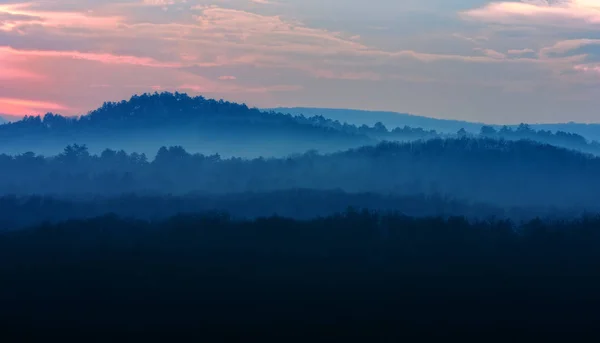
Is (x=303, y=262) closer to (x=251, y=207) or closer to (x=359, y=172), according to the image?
(x=251, y=207)

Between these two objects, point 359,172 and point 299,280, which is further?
point 359,172

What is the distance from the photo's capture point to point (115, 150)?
597ft

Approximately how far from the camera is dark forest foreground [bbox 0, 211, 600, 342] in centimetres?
8244

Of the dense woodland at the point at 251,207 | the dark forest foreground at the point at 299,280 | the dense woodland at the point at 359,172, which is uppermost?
the dense woodland at the point at 359,172

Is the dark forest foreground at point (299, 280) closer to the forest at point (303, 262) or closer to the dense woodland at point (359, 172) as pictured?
the forest at point (303, 262)

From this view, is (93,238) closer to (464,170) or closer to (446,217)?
(446,217)

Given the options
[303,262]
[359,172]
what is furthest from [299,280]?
[359,172]

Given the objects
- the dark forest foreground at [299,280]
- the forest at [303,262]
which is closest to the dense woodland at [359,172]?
the forest at [303,262]

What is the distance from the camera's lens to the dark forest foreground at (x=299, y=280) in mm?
82438

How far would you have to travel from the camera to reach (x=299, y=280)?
92062 mm

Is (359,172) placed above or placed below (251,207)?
above

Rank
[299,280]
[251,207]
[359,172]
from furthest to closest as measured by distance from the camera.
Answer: [359,172], [251,207], [299,280]

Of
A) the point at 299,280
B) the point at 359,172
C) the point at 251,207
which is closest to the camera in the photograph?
the point at 299,280

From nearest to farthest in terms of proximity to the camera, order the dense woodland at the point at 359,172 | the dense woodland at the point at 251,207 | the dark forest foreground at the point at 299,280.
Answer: the dark forest foreground at the point at 299,280 < the dense woodland at the point at 251,207 < the dense woodland at the point at 359,172
